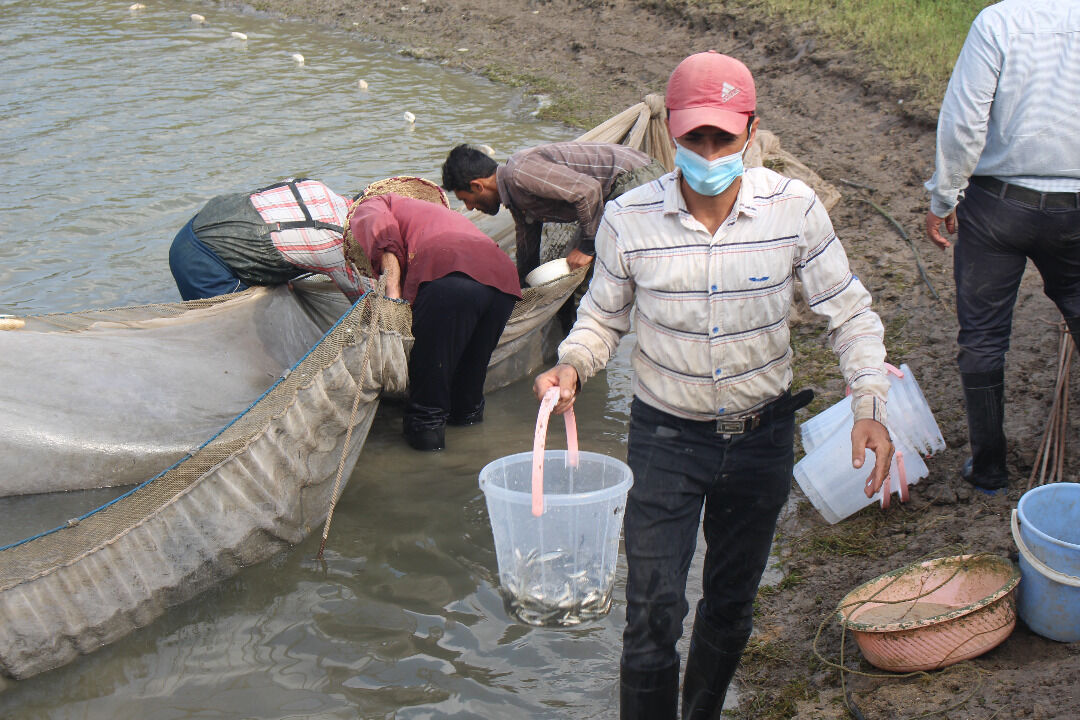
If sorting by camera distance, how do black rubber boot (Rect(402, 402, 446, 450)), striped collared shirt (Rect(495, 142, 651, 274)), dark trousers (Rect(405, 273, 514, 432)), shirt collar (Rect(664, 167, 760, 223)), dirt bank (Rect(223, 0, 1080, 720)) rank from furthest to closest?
striped collared shirt (Rect(495, 142, 651, 274)) < black rubber boot (Rect(402, 402, 446, 450)) < dark trousers (Rect(405, 273, 514, 432)) < dirt bank (Rect(223, 0, 1080, 720)) < shirt collar (Rect(664, 167, 760, 223))

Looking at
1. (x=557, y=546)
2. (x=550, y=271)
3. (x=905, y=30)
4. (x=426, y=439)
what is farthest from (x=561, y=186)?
(x=905, y=30)

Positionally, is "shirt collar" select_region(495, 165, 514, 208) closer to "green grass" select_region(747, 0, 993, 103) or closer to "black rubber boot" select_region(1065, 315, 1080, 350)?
"black rubber boot" select_region(1065, 315, 1080, 350)

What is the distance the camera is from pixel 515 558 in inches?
88.9

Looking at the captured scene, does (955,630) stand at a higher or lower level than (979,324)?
lower

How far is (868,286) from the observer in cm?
536

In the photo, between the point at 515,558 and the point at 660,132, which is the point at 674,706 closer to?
the point at 515,558

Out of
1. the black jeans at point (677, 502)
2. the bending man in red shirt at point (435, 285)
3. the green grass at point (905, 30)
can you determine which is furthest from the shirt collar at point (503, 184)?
the green grass at point (905, 30)

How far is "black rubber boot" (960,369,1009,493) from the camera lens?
10.8 feet

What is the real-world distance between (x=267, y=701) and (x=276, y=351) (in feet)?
6.29

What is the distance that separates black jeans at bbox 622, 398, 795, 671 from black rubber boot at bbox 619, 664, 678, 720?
2 cm

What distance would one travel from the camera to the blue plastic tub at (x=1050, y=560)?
2.50 metres

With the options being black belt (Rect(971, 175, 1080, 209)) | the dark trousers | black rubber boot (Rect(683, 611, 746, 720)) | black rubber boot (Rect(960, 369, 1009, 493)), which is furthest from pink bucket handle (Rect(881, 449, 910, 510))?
the dark trousers

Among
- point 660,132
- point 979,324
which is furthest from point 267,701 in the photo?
point 660,132

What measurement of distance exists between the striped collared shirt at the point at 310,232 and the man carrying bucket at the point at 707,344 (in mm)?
2650
